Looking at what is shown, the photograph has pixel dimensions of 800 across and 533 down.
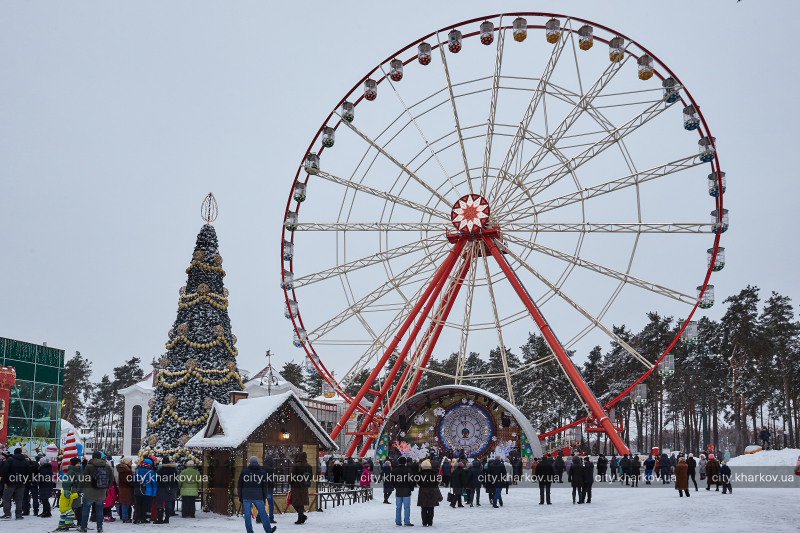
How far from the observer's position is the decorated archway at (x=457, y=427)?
34312 millimetres

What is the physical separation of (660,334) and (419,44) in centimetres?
4774

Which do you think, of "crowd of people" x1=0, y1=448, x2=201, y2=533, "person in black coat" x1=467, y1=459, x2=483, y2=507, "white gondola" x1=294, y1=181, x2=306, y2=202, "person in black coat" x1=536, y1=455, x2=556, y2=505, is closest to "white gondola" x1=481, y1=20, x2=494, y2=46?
"white gondola" x1=294, y1=181, x2=306, y2=202

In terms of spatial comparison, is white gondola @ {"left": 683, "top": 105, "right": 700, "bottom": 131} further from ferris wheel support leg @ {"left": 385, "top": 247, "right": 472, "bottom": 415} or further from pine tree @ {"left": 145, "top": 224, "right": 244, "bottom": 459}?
pine tree @ {"left": 145, "top": 224, "right": 244, "bottom": 459}

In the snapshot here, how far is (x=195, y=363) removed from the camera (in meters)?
27.9

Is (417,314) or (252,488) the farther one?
(417,314)

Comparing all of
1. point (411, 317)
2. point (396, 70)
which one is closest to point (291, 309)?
point (411, 317)

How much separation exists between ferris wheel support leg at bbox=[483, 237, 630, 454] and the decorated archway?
358 cm

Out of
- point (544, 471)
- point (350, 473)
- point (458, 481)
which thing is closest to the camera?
point (544, 471)

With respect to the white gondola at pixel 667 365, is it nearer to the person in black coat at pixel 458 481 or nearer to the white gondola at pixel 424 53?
the person in black coat at pixel 458 481

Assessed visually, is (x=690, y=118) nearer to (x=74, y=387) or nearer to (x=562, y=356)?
(x=562, y=356)

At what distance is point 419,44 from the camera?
34.7m

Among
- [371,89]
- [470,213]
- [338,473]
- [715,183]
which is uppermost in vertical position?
[371,89]

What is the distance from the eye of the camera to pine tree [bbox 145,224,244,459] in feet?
90.6

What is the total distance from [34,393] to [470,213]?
32.9 metres
